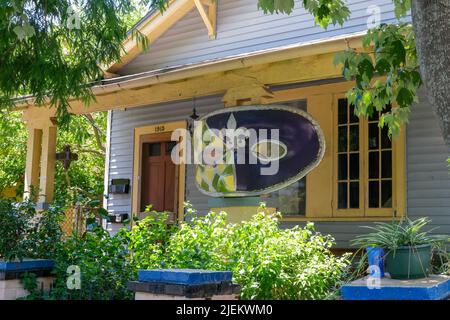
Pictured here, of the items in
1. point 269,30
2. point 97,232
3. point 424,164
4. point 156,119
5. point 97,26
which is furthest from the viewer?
point 156,119

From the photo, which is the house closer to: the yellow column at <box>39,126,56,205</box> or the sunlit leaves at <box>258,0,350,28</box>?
the yellow column at <box>39,126,56,205</box>

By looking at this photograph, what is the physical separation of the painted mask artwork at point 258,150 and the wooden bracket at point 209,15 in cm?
334

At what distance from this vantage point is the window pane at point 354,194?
8.89 m

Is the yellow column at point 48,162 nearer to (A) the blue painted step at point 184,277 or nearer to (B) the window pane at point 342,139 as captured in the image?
(B) the window pane at point 342,139

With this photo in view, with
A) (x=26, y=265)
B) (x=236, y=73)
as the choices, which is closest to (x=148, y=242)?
(x=26, y=265)

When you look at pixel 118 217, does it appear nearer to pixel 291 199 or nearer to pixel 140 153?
pixel 140 153

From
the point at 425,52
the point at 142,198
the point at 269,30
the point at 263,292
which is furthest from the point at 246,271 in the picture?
the point at 142,198

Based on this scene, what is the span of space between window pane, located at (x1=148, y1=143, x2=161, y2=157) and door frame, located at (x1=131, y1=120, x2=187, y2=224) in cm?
14

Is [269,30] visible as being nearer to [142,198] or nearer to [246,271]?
[142,198]

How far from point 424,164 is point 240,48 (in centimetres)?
404

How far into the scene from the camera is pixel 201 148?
8.55 meters

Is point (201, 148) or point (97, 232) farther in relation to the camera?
point (201, 148)

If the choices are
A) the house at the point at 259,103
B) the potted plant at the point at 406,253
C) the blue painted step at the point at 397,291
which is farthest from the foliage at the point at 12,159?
the blue painted step at the point at 397,291

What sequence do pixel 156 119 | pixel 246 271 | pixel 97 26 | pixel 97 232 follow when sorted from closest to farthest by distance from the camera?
pixel 246 271, pixel 97 232, pixel 97 26, pixel 156 119
